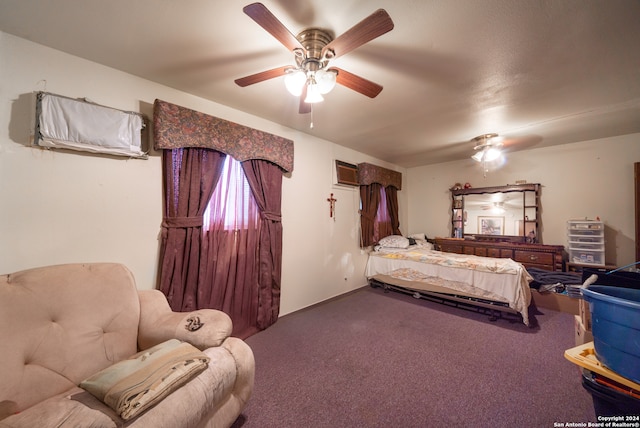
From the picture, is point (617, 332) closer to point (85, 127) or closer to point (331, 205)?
point (331, 205)

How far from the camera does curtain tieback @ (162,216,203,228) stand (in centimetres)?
195

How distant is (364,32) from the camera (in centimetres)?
114

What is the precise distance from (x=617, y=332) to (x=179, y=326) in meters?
2.19

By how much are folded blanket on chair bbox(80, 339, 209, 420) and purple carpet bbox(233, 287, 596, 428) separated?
654 millimetres

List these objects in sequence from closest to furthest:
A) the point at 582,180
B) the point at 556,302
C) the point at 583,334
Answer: the point at 583,334 < the point at 556,302 < the point at 582,180

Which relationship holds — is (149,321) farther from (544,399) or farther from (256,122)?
(544,399)

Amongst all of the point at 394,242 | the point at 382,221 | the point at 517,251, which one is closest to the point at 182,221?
the point at 394,242

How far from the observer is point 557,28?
137 cm

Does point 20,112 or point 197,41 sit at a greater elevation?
point 197,41

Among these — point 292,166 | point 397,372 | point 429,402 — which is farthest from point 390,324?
point 292,166

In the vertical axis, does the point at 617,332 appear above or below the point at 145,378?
above

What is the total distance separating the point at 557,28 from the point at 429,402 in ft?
8.29

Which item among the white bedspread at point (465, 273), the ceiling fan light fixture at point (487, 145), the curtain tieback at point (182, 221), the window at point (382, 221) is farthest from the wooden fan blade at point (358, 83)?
the window at point (382, 221)

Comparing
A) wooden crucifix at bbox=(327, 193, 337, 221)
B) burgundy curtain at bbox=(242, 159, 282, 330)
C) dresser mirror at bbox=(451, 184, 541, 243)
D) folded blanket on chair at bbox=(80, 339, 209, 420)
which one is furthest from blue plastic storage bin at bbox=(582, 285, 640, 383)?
dresser mirror at bbox=(451, 184, 541, 243)
